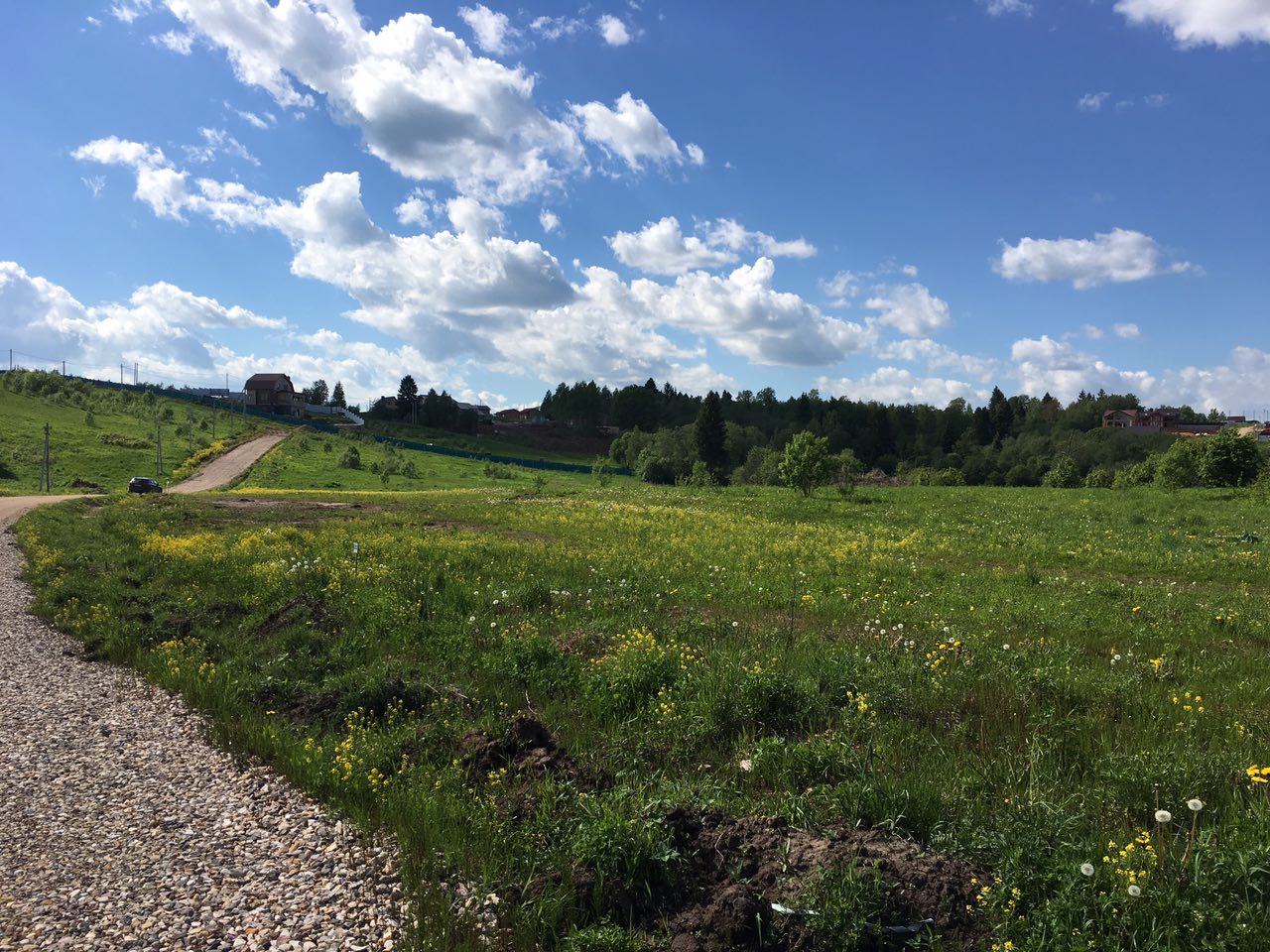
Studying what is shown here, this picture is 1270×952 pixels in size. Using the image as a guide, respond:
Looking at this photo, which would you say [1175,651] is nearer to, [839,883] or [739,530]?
[839,883]

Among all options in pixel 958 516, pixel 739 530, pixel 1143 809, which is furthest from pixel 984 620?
pixel 958 516

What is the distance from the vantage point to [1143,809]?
520 centimetres

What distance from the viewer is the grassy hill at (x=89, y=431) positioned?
55188mm

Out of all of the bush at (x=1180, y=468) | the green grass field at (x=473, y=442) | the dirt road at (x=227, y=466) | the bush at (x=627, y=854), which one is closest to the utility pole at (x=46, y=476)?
the dirt road at (x=227, y=466)

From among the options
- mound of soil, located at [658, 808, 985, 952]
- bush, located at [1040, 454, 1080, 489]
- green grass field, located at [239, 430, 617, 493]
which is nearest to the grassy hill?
green grass field, located at [239, 430, 617, 493]

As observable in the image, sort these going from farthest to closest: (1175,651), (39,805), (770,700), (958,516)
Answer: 1. (958,516)
2. (1175,651)
3. (770,700)
4. (39,805)

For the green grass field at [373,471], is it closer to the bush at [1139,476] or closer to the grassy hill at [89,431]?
the grassy hill at [89,431]

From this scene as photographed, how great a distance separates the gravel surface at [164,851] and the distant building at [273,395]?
476ft

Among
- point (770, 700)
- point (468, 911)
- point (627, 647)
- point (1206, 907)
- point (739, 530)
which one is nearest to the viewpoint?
point (1206, 907)

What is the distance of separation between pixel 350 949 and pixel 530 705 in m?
3.62

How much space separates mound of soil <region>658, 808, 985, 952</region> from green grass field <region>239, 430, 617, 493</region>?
43471 millimetres

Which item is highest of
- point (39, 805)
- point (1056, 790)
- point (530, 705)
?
point (1056, 790)

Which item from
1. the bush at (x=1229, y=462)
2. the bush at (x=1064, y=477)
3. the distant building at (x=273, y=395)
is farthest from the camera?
the distant building at (x=273, y=395)

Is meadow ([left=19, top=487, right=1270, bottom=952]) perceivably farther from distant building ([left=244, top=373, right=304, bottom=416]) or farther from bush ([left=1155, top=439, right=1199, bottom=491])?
distant building ([left=244, top=373, right=304, bottom=416])
